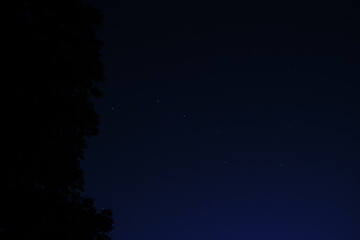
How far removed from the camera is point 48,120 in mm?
4875

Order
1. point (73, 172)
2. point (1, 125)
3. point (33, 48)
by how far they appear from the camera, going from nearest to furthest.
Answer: point (1, 125) → point (33, 48) → point (73, 172)

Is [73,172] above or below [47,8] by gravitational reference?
below

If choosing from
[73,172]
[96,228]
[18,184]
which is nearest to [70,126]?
[73,172]

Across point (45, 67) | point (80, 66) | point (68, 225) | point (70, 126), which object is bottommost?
point (68, 225)

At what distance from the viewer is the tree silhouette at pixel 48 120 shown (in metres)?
4.63

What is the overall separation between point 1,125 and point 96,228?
1797 mm

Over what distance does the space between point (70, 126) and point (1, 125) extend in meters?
0.87

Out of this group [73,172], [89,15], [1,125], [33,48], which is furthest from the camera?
[89,15]

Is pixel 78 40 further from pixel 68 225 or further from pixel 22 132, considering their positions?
pixel 68 225

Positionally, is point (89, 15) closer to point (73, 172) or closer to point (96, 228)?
point (73, 172)

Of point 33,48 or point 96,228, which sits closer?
point 33,48

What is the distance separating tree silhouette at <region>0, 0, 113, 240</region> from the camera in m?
4.63

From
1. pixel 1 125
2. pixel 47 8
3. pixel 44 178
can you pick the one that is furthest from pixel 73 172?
pixel 47 8

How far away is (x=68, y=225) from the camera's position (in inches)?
198
